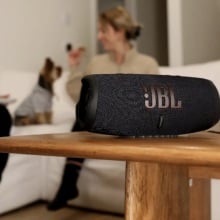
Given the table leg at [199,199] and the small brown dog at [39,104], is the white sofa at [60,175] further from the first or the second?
the table leg at [199,199]

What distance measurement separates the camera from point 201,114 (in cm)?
70

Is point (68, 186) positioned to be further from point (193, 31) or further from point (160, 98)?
point (193, 31)

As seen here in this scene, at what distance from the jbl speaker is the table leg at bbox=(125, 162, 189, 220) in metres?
0.06

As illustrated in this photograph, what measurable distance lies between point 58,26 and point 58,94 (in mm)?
1156

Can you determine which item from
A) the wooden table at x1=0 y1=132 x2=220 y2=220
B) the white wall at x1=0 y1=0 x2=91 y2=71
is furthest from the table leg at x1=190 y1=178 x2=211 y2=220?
the white wall at x1=0 y1=0 x2=91 y2=71

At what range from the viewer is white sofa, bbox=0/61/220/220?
1771mm

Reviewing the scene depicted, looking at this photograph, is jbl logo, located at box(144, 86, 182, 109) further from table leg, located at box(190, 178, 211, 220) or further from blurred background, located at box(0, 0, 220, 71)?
blurred background, located at box(0, 0, 220, 71)

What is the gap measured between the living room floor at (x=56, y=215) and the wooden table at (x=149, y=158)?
111cm

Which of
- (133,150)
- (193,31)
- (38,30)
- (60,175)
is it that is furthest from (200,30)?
(133,150)

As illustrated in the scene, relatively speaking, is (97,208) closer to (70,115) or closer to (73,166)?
(73,166)

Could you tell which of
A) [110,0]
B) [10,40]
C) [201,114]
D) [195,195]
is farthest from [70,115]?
[110,0]

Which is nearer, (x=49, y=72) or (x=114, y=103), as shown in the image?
(x=114, y=103)

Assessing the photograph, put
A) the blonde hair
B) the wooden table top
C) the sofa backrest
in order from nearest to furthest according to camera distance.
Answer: the wooden table top < the sofa backrest < the blonde hair

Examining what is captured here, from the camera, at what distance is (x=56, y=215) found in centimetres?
184
